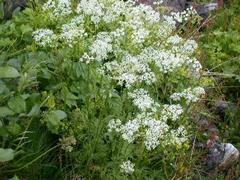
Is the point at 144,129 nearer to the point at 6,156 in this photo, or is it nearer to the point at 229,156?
the point at 6,156

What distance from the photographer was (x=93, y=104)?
125 inches

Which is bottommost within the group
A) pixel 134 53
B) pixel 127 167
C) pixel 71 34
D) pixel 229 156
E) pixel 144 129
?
pixel 229 156

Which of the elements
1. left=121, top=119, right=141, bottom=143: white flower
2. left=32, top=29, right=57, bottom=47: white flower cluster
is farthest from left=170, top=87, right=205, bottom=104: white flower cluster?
left=32, top=29, right=57, bottom=47: white flower cluster

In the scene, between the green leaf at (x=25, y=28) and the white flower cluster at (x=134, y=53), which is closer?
the white flower cluster at (x=134, y=53)

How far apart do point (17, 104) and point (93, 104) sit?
0.48 m

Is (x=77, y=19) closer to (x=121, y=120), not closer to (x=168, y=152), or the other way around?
(x=121, y=120)

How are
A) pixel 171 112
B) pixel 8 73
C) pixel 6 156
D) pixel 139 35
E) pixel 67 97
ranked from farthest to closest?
pixel 139 35, pixel 67 97, pixel 171 112, pixel 8 73, pixel 6 156

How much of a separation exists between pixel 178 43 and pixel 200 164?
97 centimetres

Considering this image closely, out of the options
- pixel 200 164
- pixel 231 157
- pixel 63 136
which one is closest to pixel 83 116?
pixel 63 136

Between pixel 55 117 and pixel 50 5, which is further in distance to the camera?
pixel 50 5

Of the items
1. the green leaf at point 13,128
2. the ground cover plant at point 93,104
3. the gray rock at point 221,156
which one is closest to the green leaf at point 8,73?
the ground cover plant at point 93,104

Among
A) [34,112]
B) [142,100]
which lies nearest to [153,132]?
[142,100]

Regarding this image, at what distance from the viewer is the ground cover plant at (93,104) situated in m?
3.00

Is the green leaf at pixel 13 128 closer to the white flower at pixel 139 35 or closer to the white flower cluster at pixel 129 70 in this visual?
the white flower cluster at pixel 129 70
